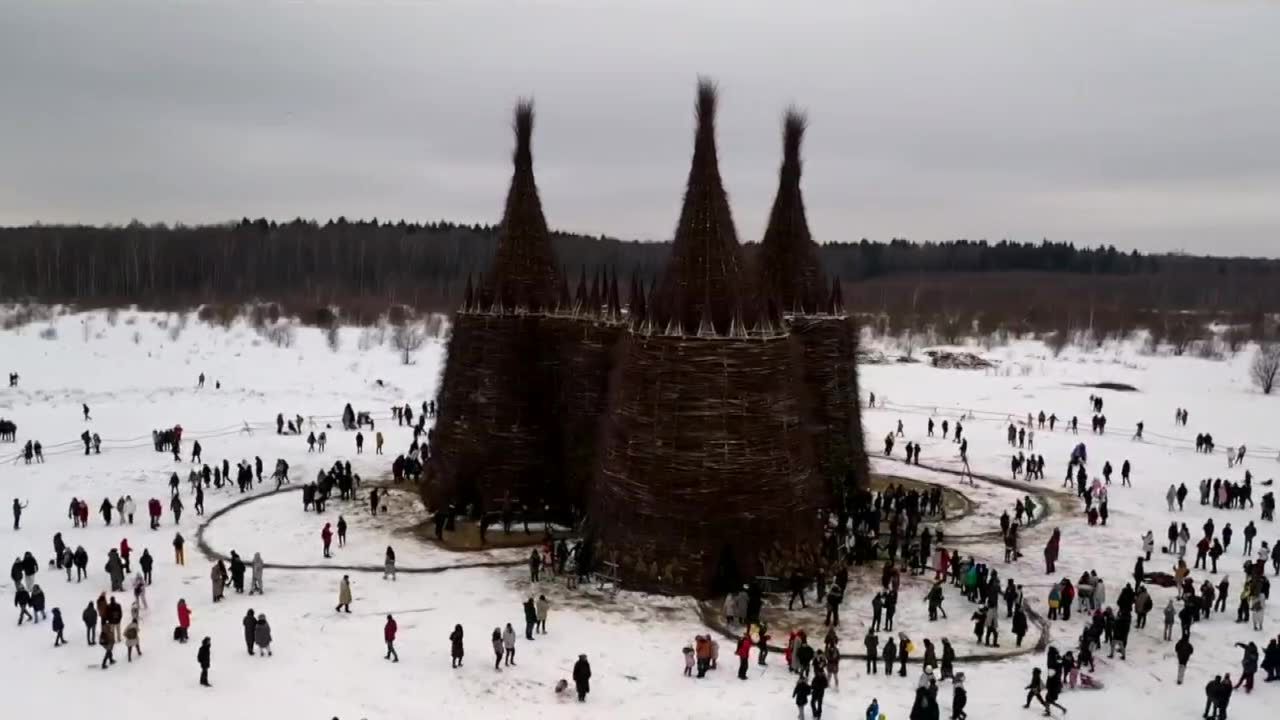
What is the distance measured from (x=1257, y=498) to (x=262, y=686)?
3497cm

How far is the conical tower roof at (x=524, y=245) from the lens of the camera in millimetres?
27328

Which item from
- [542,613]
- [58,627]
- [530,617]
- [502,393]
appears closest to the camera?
[58,627]

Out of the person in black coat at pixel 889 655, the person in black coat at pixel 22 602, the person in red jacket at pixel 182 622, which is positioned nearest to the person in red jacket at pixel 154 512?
the person in black coat at pixel 22 602

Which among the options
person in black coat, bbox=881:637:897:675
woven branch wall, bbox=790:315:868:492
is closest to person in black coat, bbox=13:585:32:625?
person in black coat, bbox=881:637:897:675

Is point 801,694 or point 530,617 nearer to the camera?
point 801,694

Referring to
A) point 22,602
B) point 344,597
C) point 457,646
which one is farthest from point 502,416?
point 22,602

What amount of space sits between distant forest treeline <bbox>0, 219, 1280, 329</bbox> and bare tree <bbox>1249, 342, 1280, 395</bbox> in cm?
3360

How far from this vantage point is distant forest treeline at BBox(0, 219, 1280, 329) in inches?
3930

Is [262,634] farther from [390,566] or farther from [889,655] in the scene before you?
[889,655]

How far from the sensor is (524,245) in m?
27.8

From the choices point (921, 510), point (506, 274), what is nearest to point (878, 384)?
point (921, 510)

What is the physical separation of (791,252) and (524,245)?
8808 mm

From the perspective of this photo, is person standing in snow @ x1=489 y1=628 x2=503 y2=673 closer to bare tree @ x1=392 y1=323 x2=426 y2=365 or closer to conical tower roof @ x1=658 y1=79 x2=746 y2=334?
conical tower roof @ x1=658 y1=79 x2=746 y2=334

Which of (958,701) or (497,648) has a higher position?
(958,701)
